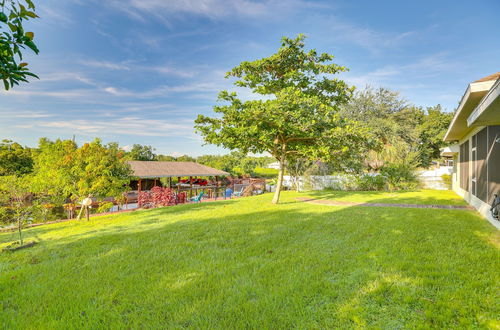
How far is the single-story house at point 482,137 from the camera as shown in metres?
4.72

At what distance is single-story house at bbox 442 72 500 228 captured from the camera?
186 inches

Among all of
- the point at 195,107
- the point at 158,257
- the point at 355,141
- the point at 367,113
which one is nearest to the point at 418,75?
the point at 367,113

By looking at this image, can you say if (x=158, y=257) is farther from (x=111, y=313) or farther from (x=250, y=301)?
(x=250, y=301)

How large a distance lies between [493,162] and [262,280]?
27.4 ft

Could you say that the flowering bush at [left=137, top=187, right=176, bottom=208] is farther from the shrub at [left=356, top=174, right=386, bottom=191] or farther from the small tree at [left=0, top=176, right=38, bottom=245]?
the shrub at [left=356, top=174, right=386, bottom=191]

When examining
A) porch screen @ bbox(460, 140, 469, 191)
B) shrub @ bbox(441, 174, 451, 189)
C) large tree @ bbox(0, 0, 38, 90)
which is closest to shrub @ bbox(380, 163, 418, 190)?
shrub @ bbox(441, 174, 451, 189)

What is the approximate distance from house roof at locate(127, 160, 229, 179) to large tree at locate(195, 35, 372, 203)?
1226cm

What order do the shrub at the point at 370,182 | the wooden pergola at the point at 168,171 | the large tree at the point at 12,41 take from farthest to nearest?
the wooden pergola at the point at 168,171 < the shrub at the point at 370,182 < the large tree at the point at 12,41

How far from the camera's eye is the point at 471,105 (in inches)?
272

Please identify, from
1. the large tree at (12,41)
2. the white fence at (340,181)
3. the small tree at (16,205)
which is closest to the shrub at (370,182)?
the white fence at (340,181)

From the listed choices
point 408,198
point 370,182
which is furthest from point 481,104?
point 370,182

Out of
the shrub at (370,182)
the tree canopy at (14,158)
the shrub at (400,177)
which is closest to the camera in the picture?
the shrub at (400,177)

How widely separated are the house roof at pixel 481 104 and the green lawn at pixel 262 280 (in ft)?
8.11

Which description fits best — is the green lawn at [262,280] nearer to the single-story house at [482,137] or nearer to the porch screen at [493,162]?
the porch screen at [493,162]
